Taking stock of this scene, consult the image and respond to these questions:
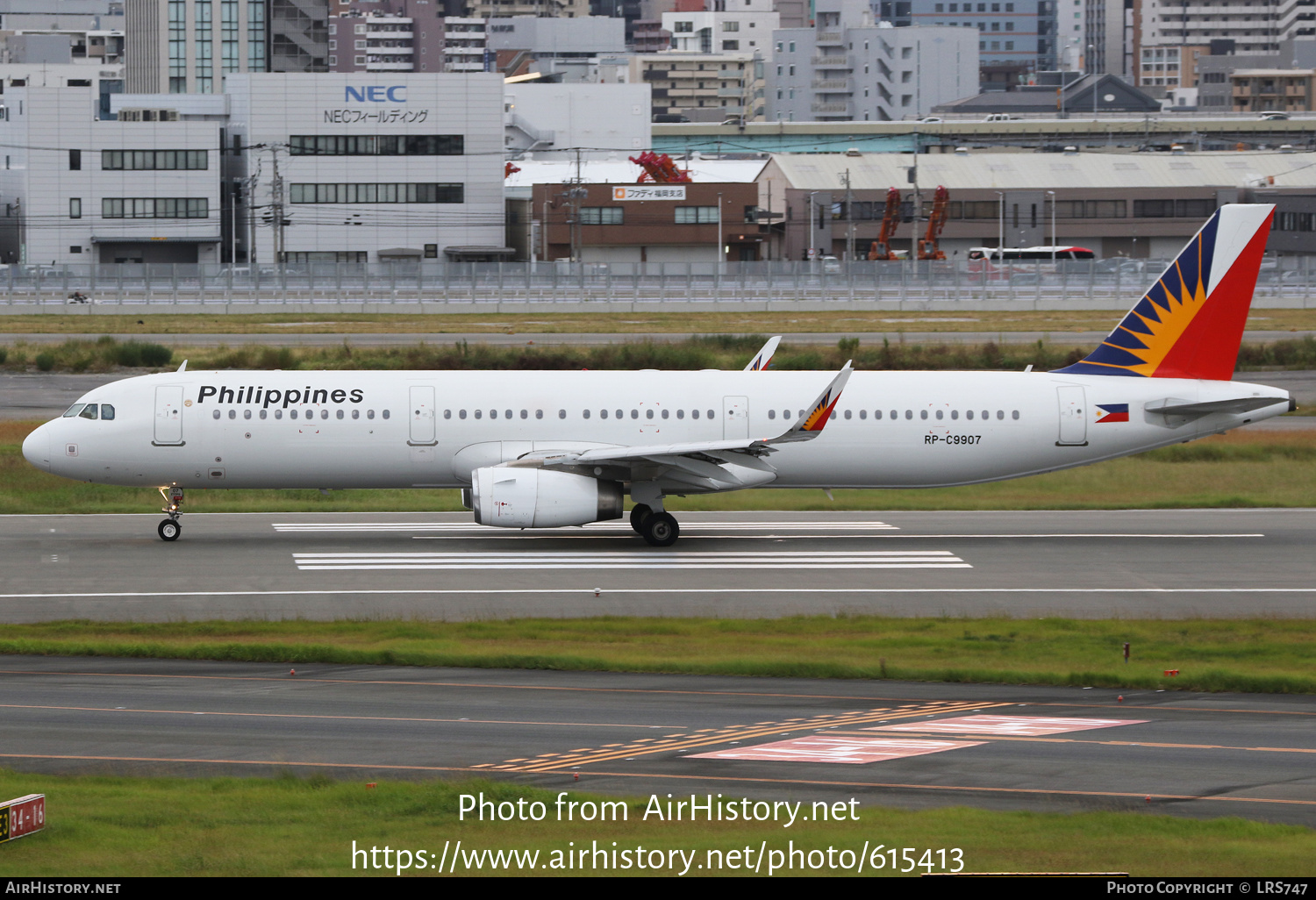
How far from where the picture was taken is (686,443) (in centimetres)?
3491

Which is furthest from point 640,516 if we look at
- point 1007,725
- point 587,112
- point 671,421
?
point 587,112

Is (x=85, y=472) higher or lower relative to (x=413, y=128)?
lower

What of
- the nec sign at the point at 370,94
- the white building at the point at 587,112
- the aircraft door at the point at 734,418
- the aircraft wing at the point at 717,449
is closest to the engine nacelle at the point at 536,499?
the aircraft wing at the point at 717,449

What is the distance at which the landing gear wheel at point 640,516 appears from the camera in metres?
35.4

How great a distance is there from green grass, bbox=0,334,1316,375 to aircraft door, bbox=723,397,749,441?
96.6 ft

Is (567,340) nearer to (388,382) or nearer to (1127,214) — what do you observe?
(388,382)

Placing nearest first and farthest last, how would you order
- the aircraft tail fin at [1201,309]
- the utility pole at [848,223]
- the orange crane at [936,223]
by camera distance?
the aircraft tail fin at [1201,309] < the utility pole at [848,223] < the orange crane at [936,223]

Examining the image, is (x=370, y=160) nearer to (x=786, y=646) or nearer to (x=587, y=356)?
(x=587, y=356)

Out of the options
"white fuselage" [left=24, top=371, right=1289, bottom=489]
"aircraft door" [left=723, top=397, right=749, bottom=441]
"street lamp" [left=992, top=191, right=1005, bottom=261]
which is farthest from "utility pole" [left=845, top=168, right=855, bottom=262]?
"aircraft door" [left=723, top=397, right=749, bottom=441]

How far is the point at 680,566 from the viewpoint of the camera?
3300cm

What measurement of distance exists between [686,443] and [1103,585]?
958 centimetres

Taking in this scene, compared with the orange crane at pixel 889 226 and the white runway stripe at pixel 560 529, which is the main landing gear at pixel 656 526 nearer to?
the white runway stripe at pixel 560 529

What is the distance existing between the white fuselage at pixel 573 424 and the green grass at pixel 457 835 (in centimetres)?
1892

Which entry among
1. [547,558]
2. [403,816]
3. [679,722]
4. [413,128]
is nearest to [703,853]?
[403,816]
